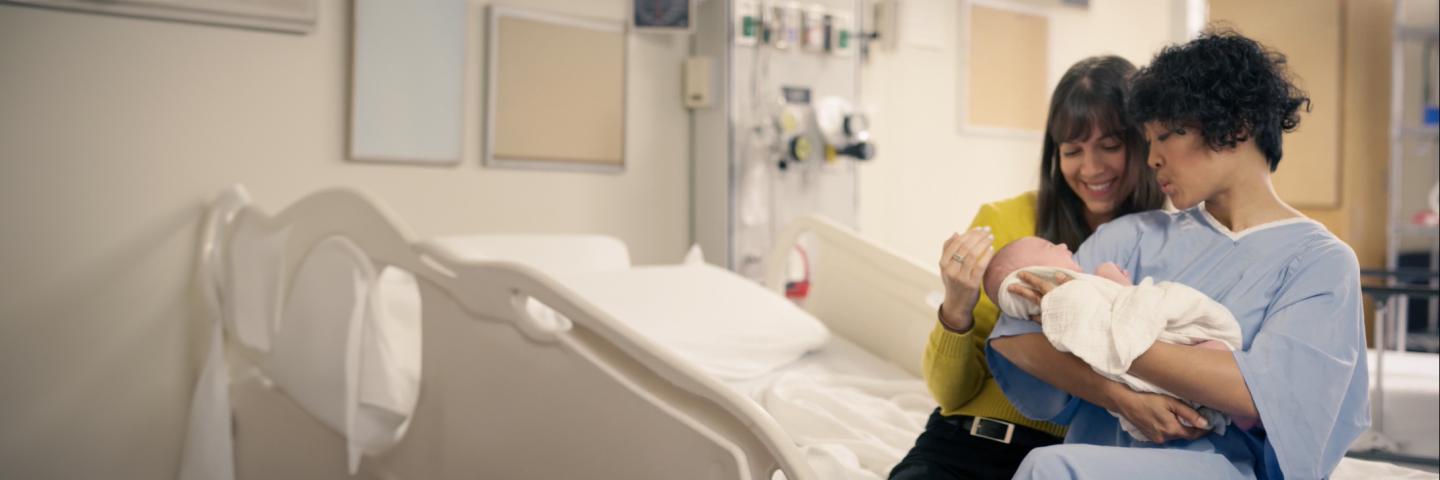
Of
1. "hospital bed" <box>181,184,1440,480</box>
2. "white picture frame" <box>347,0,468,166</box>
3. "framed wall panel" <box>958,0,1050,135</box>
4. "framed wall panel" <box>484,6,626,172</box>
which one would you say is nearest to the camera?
"hospital bed" <box>181,184,1440,480</box>

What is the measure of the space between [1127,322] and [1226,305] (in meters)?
0.16

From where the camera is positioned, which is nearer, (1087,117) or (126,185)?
(1087,117)

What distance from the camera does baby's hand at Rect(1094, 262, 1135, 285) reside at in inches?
41.0

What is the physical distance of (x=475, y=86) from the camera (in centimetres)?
283

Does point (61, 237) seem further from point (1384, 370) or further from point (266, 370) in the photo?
point (1384, 370)

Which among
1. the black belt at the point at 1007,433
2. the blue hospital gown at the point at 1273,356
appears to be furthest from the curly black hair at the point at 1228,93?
the black belt at the point at 1007,433

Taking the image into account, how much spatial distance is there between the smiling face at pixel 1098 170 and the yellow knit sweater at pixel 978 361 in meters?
0.15

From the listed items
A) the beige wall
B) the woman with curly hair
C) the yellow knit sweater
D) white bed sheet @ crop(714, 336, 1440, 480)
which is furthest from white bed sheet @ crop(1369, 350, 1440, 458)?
the woman with curly hair

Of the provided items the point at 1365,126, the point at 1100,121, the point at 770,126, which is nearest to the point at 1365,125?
the point at 1365,126

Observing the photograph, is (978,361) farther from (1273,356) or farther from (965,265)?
(1273,356)

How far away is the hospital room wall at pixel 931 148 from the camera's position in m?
3.71

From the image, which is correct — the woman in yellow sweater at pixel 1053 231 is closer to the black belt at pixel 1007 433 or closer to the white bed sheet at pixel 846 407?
the black belt at pixel 1007 433

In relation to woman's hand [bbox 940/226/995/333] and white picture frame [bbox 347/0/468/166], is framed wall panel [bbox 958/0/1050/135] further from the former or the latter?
woman's hand [bbox 940/226/995/333]

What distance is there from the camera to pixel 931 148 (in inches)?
153
